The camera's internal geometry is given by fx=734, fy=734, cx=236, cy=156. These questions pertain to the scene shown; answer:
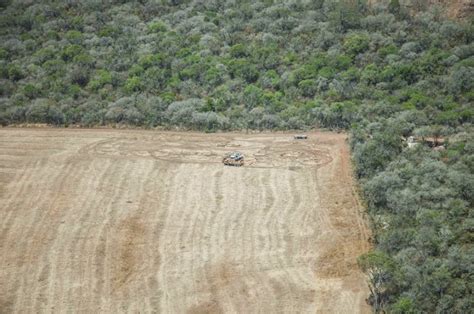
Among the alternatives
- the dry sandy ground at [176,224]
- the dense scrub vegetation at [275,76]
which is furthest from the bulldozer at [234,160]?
the dense scrub vegetation at [275,76]

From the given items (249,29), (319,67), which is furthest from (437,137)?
(249,29)

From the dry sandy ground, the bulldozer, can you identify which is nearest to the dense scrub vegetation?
the dry sandy ground

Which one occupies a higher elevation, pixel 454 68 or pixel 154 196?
pixel 454 68

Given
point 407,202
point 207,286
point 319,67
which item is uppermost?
point 319,67

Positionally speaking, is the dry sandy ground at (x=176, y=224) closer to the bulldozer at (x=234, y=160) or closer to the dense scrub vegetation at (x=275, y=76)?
the bulldozer at (x=234, y=160)

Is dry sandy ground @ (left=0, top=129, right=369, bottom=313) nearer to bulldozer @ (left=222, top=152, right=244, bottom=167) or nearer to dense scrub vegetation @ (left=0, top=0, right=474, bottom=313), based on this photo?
bulldozer @ (left=222, top=152, right=244, bottom=167)

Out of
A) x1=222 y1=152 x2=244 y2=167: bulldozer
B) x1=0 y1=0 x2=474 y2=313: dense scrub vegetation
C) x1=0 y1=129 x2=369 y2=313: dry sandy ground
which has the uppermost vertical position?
x1=0 y1=0 x2=474 y2=313: dense scrub vegetation

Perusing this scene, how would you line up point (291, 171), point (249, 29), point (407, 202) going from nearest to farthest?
point (407, 202)
point (291, 171)
point (249, 29)

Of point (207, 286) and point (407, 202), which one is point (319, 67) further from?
point (207, 286)
